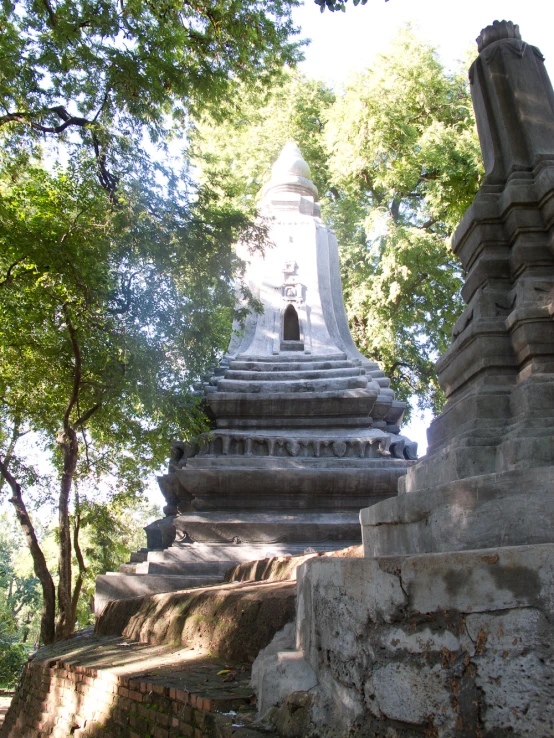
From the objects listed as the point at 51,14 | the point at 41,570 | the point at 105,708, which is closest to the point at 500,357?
the point at 105,708

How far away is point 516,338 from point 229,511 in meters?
4.82

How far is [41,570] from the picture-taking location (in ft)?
34.6

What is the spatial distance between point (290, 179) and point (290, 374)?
4.47 meters

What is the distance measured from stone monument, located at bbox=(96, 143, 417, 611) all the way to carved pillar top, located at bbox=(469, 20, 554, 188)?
166 inches

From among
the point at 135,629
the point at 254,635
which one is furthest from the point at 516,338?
the point at 135,629

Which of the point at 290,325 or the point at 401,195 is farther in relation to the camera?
the point at 401,195

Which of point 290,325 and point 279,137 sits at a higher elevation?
point 279,137

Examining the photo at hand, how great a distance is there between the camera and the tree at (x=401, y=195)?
15.2 m

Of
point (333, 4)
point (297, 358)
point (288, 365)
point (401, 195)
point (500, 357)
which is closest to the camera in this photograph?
point (500, 357)

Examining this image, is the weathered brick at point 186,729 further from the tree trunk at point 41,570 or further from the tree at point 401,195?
the tree at point 401,195

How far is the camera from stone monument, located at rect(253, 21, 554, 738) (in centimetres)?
198

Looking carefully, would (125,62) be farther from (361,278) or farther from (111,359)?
(361,278)

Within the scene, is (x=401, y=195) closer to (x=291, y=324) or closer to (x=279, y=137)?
(x=279, y=137)

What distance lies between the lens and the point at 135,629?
16.7ft
